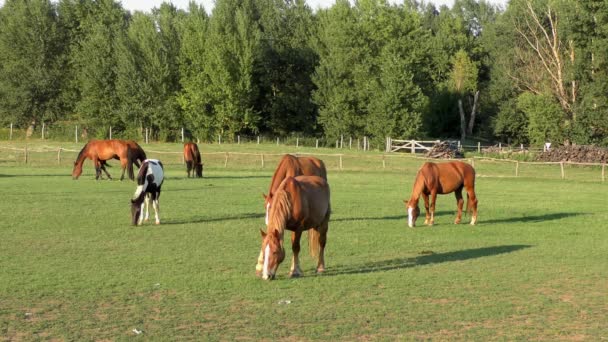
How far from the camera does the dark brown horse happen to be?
28.9 metres

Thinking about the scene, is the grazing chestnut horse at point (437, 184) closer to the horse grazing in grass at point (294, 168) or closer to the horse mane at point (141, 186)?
the horse grazing in grass at point (294, 168)

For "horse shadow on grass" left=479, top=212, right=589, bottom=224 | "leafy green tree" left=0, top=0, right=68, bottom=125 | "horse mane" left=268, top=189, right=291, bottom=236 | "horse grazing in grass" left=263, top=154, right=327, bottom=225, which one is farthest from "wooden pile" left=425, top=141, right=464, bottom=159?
"horse mane" left=268, top=189, right=291, bottom=236

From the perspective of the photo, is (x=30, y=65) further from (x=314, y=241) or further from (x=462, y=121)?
(x=314, y=241)

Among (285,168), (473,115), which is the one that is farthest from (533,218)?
(473,115)

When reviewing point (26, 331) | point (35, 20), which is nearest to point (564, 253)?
point (26, 331)

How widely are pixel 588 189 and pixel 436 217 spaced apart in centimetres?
1397

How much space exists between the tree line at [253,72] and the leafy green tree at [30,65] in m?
0.12

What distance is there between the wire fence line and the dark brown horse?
40.3 ft

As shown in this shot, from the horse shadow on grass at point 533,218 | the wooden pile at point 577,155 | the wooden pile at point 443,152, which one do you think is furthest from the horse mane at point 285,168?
the wooden pile at point 443,152

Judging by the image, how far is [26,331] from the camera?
26.5ft

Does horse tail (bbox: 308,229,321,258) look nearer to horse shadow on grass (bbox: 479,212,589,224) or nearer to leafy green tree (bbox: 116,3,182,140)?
horse shadow on grass (bbox: 479,212,589,224)

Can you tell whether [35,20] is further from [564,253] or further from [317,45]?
[564,253]

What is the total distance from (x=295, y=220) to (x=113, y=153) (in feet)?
67.1

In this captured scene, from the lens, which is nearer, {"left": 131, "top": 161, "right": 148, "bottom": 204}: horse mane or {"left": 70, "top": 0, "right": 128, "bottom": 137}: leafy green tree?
{"left": 131, "top": 161, "right": 148, "bottom": 204}: horse mane
